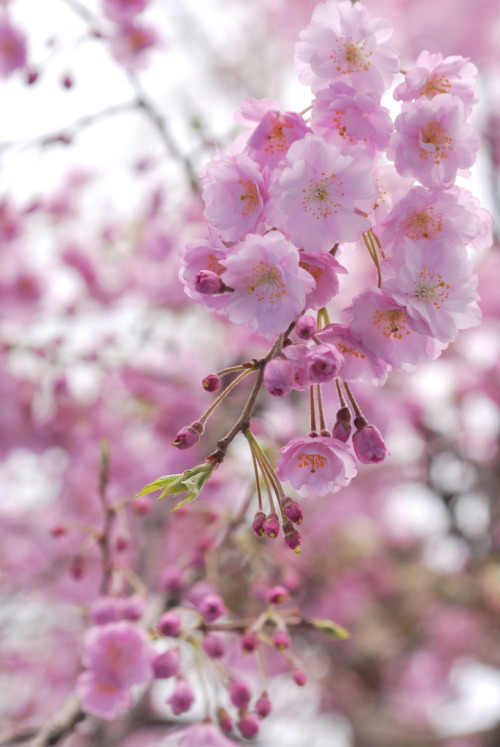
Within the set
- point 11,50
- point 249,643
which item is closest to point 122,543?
point 249,643

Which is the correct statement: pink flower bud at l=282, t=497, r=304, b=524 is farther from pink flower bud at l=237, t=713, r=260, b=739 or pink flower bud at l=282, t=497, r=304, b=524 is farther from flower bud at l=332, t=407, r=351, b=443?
pink flower bud at l=237, t=713, r=260, b=739

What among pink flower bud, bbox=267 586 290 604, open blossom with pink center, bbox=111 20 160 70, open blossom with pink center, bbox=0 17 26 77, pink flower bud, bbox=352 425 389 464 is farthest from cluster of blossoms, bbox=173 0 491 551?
open blossom with pink center, bbox=0 17 26 77

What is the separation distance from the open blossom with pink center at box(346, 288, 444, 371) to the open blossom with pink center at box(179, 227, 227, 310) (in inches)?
6.7

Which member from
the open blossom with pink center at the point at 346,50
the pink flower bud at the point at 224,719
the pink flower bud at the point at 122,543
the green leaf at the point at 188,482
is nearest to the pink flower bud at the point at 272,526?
the green leaf at the point at 188,482

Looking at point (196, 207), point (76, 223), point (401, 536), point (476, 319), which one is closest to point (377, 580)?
point (401, 536)

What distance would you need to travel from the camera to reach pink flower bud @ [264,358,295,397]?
0.64 m

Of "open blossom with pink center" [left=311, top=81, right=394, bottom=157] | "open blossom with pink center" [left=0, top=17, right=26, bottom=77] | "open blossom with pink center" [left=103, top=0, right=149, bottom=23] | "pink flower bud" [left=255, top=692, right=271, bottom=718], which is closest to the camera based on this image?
"open blossom with pink center" [left=311, top=81, right=394, bottom=157]

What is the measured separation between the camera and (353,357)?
2.52 feet

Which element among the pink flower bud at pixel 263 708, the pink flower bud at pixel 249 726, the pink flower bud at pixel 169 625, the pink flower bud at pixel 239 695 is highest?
the pink flower bud at pixel 169 625

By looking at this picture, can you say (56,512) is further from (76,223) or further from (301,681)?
(301,681)

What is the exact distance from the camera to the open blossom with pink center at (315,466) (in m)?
0.75

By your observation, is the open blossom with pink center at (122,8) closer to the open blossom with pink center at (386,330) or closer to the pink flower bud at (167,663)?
the open blossom with pink center at (386,330)

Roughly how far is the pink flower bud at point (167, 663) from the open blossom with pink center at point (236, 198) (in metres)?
0.81

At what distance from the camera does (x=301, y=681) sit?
1172 millimetres
